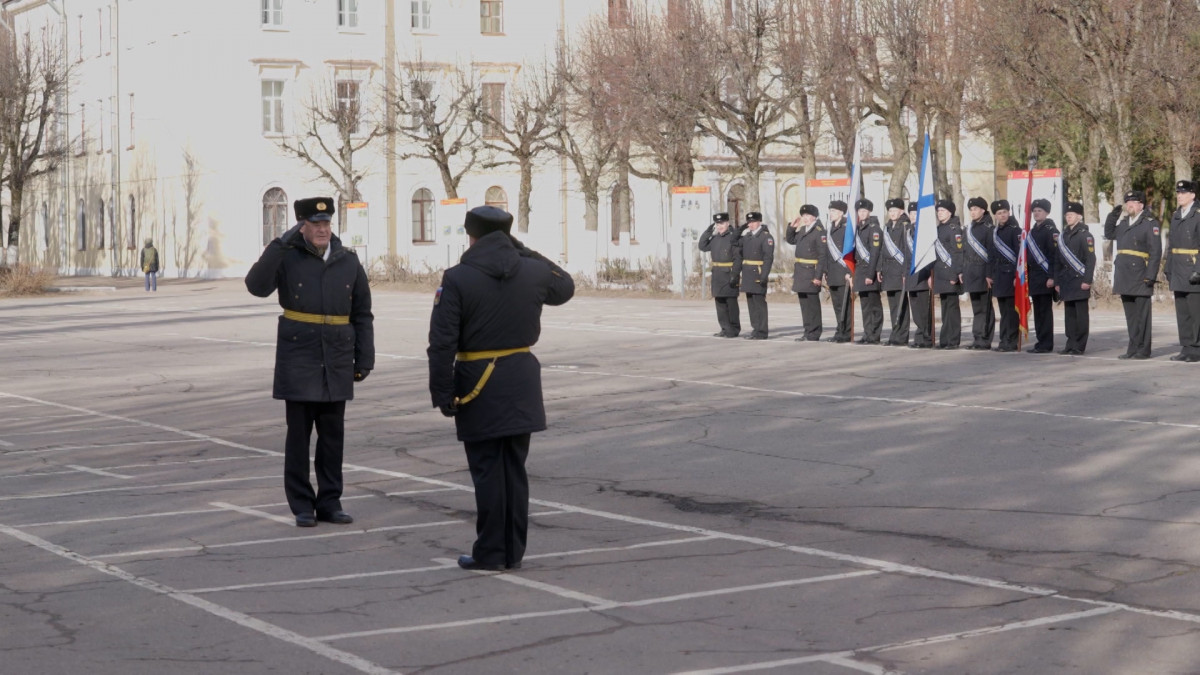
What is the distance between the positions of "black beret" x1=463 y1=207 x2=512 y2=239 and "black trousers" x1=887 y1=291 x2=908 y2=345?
15220 mm

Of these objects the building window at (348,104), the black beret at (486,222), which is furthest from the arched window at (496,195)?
the black beret at (486,222)

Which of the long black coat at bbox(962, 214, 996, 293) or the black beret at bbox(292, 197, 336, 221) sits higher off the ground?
the black beret at bbox(292, 197, 336, 221)

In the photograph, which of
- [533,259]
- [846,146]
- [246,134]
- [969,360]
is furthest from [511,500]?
[246,134]

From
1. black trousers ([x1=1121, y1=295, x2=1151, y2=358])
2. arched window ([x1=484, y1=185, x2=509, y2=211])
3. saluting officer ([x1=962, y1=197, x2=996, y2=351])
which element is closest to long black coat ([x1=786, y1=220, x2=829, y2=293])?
saluting officer ([x1=962, y1=197, x2=996, y2=351])

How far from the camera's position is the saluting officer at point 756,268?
80.4 ft

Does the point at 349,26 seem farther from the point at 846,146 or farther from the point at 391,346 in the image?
the point at 391,346

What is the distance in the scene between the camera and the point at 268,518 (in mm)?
10008

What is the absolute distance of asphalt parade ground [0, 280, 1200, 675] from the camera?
6.68 meters

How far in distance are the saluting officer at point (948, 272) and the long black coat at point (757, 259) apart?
3.03m

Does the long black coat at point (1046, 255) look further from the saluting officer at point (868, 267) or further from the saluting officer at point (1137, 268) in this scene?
the saluting officer at point (868, 267)

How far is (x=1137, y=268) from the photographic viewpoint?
19.6 meters

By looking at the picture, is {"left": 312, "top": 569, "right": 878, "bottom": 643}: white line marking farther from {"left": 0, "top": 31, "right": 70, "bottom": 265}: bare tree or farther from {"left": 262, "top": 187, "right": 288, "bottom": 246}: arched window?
{"left": 262, "top": 187, "right": 288, "bottom": 246}: arched window

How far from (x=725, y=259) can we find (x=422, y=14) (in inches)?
1698

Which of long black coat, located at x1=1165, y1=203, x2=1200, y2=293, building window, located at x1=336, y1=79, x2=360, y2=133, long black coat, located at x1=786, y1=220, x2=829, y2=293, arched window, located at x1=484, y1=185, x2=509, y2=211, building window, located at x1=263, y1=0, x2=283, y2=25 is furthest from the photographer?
arched window, located at x1=484, y1=185, x2=509, y2=211
